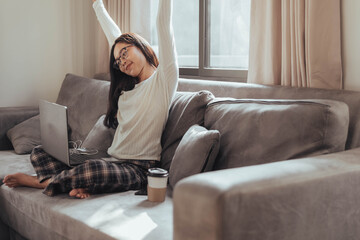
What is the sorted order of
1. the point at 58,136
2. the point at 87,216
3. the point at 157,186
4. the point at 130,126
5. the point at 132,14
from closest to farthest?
the point at 87,216, the point at 157,186, the point at 58,136, the point at 130,126, the point at 132,14

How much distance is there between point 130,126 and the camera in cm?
209

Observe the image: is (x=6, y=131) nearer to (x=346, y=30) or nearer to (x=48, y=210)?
(x=48, y=210)

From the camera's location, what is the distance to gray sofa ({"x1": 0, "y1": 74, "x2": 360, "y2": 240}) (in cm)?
108

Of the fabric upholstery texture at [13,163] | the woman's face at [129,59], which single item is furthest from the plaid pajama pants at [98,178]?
the woman's face at [129,59]

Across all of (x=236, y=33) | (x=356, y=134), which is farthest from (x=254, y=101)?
(x=236, y=33)

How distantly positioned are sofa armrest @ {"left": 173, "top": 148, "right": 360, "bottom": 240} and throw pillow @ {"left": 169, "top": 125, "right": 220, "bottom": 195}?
0.46 meters

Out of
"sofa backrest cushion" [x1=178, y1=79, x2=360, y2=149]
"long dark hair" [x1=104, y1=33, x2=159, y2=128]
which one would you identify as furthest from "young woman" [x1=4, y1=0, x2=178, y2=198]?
"sofa backrest cushion" [x1=178, y1=79, x2=360, y2=149]

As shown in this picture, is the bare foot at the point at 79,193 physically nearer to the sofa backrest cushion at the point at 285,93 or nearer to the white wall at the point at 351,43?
the sofa backrest cushion at the point at 285,93

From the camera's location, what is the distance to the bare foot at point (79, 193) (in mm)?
1794

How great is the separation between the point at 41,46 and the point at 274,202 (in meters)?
2.80

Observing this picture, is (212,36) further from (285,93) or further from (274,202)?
(274,202)

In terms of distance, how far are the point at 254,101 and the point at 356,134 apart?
0.41 m

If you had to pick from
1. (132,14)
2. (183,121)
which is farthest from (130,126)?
(132,14)

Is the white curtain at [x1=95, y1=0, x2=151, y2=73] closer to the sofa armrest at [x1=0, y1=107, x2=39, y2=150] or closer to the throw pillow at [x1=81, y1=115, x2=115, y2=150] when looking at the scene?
the sofa armrest at [x1=0, y1=107, x2=39, y2=150]
